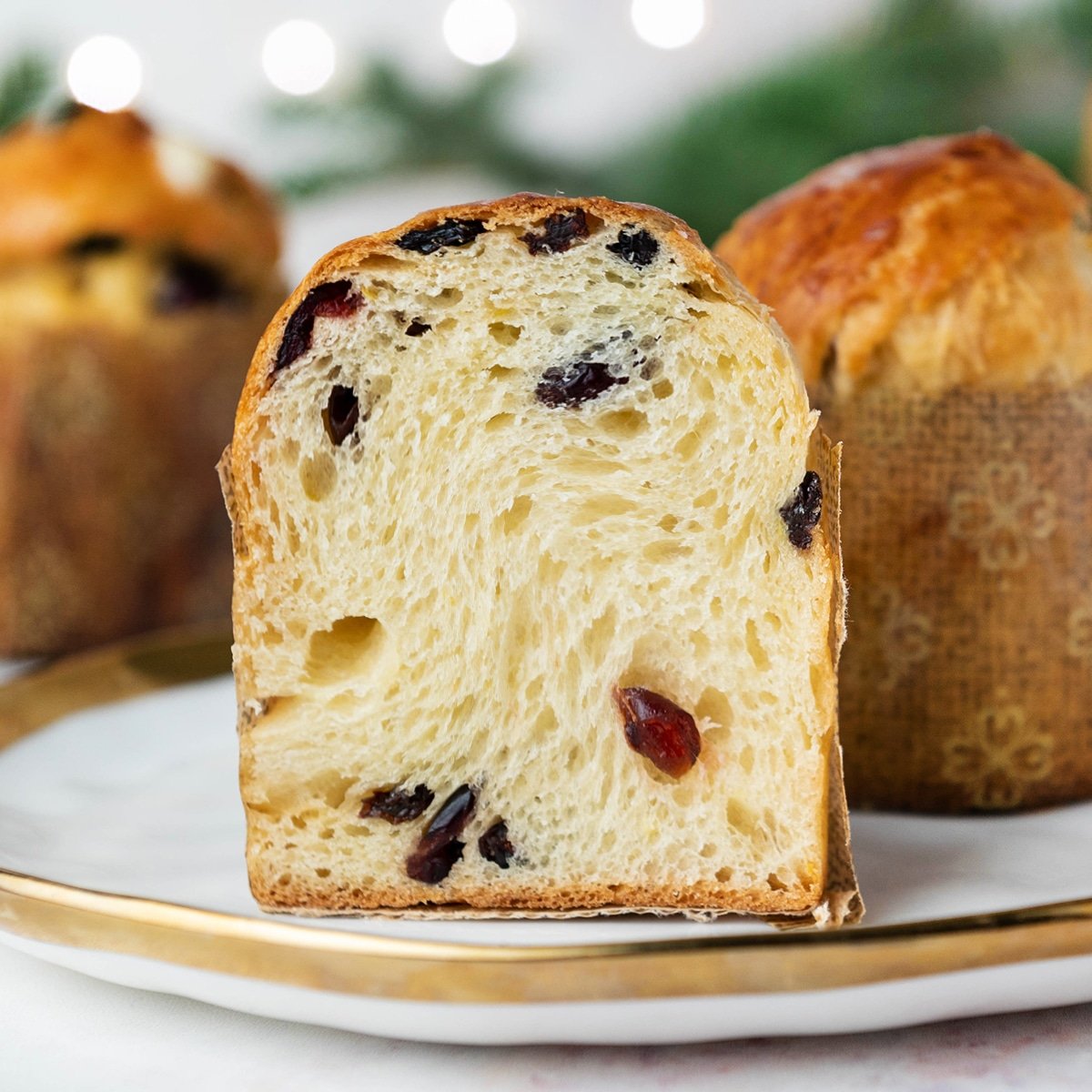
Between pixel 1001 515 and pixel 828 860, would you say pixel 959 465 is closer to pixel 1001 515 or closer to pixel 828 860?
pixel 1001 515

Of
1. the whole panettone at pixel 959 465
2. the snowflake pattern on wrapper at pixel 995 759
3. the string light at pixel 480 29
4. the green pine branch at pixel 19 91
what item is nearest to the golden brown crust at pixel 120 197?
the green pine branch at pixel 19 91

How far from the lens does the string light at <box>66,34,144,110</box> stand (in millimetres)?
3900

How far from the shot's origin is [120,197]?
300cm

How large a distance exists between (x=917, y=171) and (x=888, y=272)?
176mm

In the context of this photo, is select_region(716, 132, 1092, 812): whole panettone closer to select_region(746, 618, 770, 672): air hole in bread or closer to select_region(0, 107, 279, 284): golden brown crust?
select_region(746, 618, 770, 672): air hole in bread

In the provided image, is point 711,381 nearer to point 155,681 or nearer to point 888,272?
point 888,272

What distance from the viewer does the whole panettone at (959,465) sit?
187cm

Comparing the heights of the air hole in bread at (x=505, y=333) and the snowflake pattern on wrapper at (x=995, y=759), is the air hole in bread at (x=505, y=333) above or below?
above

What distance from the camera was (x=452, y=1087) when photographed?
135 centimetres

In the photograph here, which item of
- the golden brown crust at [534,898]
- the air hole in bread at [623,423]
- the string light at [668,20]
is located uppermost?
the string light at [668,20]

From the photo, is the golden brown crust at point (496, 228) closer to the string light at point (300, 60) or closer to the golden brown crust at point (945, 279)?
the golden brown crust at point (945, 279)

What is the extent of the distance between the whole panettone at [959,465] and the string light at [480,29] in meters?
2.10

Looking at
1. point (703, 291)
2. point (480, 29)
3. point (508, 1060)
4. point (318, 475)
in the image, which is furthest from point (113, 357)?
point (508, 1060)

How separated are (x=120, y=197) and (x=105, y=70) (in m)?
1.21
